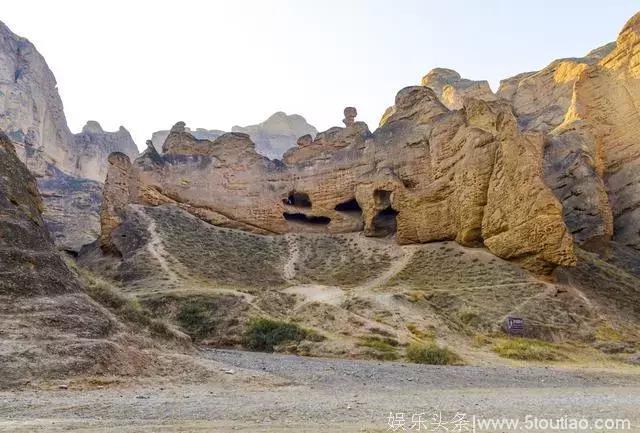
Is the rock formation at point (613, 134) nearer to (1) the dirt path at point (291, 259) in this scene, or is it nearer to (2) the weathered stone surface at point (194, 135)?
(1) the dirt path at point (291, 259)

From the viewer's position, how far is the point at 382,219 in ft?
126

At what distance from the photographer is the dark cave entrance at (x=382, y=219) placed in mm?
37166

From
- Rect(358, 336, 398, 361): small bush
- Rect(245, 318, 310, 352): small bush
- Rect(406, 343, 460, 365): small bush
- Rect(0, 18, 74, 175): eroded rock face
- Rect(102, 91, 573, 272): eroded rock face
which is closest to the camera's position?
Rect(406, 343, 460, 365): small bush

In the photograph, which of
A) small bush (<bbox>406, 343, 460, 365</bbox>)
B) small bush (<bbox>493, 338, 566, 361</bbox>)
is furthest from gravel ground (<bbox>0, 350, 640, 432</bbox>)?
small bush (<bbox>493, 338, 566, 361</bbox>)

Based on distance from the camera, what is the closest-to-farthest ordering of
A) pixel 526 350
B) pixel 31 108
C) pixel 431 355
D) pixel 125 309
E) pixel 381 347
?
pixel 125 309 → pixel 431 355 → pixel 381 347 → pixel 526 350 → pixel 31 108

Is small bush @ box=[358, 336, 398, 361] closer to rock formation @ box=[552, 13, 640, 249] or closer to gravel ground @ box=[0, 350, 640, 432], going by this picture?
gravel ground @ box=[0, 350, 640, 432]

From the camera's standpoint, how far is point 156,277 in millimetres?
26406

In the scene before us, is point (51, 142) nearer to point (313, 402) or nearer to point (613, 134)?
point (613, 134)

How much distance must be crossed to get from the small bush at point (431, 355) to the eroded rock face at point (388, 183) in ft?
38.8

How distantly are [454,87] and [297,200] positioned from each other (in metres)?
52.0

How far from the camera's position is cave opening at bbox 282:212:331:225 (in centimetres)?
4103

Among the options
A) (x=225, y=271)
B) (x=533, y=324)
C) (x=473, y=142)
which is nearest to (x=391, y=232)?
(x=473, y=142)

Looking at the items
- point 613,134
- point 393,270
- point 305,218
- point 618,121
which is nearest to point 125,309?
point 393,270

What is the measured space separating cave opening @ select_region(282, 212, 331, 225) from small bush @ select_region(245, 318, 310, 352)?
21260 mm
